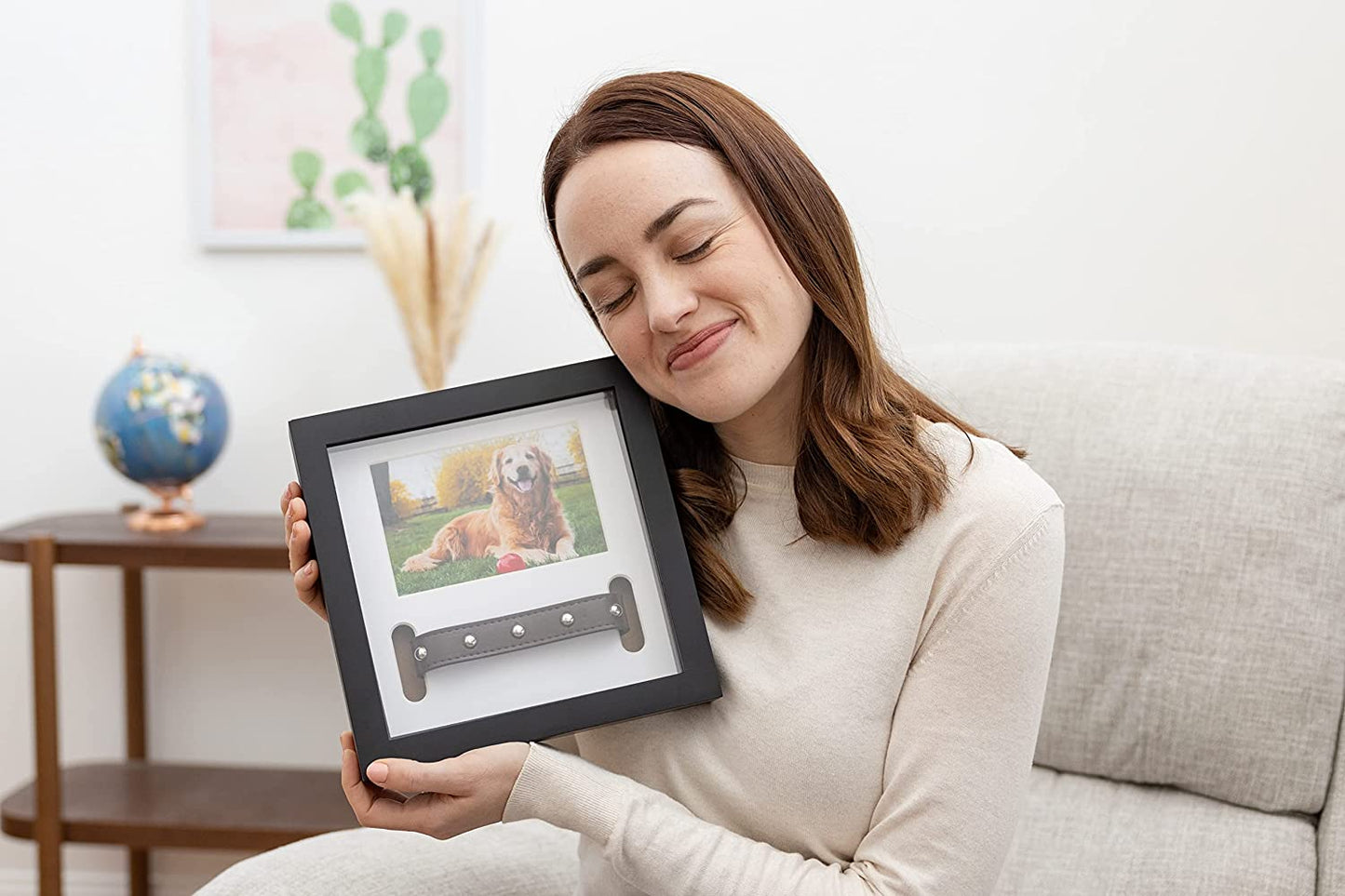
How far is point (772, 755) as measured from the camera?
1.00 metres

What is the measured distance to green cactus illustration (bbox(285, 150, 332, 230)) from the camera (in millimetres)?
2059

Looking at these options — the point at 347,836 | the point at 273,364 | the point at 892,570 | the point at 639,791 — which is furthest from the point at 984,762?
the point at 273,364

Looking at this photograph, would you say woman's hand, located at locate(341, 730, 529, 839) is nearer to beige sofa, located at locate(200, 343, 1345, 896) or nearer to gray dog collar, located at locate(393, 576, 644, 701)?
gray dog collar, located at locate(393, 576, 644, 701)

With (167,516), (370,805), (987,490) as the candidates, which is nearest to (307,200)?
(167,516)

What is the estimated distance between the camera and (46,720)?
1.85 metres

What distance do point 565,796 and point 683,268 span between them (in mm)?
427

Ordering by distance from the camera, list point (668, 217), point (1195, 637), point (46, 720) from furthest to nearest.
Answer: point (46, 720) < point (1195, 637) < point (668, 217)

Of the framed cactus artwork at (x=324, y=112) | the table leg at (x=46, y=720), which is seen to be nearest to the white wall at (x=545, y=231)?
the framed cactus artwork at (x=324, y=112)

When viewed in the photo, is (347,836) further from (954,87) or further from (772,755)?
(954,87)

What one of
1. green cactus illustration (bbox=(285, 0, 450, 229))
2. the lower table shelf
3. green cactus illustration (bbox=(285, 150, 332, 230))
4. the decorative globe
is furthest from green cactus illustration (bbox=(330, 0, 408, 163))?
the lower table shelf

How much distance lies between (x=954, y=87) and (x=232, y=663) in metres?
1.57

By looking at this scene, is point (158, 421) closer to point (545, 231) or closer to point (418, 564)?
point (545, 231)

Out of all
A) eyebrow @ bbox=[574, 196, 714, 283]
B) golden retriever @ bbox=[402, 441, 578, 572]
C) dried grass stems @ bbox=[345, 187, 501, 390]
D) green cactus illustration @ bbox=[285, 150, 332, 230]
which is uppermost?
green cactus illustration @ bbox=[285, 150, 332, 230]

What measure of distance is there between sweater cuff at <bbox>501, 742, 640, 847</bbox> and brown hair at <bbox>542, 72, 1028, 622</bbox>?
0.18m
